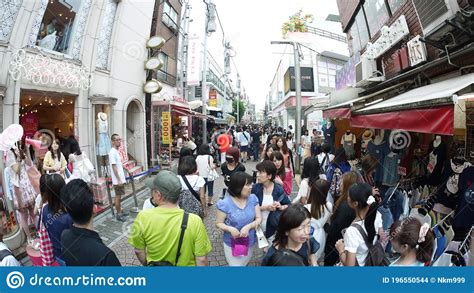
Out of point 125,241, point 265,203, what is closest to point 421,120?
point 265,203

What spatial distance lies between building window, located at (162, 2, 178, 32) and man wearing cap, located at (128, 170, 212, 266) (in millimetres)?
13653

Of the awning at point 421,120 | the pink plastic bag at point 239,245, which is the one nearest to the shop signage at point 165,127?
the awning at point 421,120

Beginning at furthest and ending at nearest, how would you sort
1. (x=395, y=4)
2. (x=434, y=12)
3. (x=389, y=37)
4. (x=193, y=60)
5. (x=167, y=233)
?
1. (x=193, y=60)
2. (x=389, y=37)
3. (x=395, y=4)
4. (x=434, y=12)
5. (x=167, y=233)

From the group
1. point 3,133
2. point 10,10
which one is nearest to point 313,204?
point 3,133

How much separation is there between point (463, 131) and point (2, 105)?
693 centimetres

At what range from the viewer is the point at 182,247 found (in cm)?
209

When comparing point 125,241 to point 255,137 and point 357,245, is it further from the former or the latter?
point 255,137

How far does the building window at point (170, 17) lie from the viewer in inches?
551

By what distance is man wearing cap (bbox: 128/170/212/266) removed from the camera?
6.82 ft

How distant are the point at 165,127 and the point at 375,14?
7.98m

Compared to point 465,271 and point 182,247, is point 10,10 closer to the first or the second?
point 182,247

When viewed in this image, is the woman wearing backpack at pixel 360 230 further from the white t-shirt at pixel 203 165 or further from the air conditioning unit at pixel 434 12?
the white t-shirt at pixel 203 165

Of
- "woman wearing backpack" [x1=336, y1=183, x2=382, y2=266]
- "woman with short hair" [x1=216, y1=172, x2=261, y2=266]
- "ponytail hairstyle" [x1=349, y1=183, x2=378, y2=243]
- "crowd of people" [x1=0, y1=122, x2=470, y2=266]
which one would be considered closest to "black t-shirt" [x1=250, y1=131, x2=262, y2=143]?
"crowd of people" [x1=0, y1=122, x2=470, y2=266]

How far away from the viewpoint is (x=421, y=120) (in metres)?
2.89
